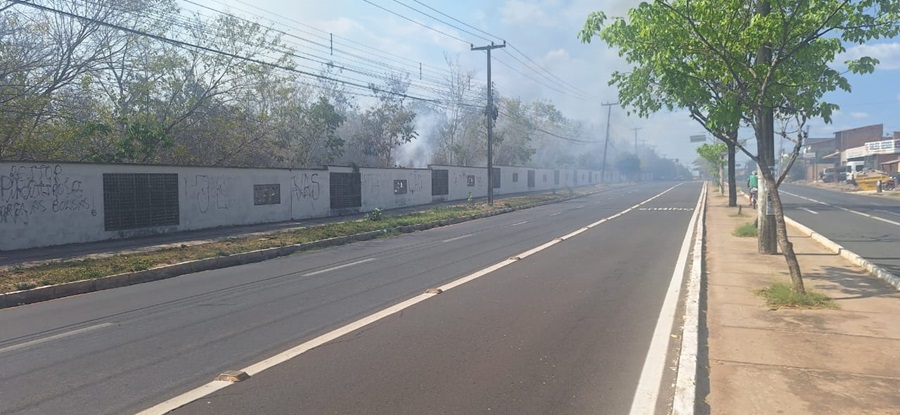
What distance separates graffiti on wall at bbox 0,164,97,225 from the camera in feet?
45.4

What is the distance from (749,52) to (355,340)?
22.0 ft

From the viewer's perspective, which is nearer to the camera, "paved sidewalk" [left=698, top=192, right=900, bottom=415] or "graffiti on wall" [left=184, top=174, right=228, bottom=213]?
"paved sidewalk" [left=698, top=192, right=900, bottom=415]

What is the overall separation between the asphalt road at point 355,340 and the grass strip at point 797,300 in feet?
4.69

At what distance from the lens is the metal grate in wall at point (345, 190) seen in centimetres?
2596

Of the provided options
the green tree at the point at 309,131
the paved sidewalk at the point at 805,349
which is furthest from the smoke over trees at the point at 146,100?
the paved sidewalk at the point at 805,349

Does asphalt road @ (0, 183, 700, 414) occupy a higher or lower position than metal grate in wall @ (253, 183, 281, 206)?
lower

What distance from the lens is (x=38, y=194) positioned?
14.4 metres

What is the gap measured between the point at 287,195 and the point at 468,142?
4141 centimetres

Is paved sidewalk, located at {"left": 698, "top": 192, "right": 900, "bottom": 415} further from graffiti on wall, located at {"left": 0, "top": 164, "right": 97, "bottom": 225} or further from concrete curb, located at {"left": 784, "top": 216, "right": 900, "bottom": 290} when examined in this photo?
graffiti on wall, located at {"left": 0, "top": 164, "right": 97, "bottom": 225}

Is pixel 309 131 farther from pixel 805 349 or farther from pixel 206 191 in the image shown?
pixel 805 349

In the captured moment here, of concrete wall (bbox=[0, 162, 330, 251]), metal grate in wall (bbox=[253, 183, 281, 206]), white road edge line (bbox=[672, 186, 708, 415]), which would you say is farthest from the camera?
metal grate in wall (bbox=[253, 183, 281, 206])

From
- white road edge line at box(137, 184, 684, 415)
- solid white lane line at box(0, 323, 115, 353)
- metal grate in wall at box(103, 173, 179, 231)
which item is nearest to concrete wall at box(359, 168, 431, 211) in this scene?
metal grate in wall at box(103, 173, 179, 231)

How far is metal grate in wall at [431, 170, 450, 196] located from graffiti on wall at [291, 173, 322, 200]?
40.9 ft

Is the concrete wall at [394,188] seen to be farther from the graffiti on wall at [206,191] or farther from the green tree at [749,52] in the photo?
the green tree at [749,52]
